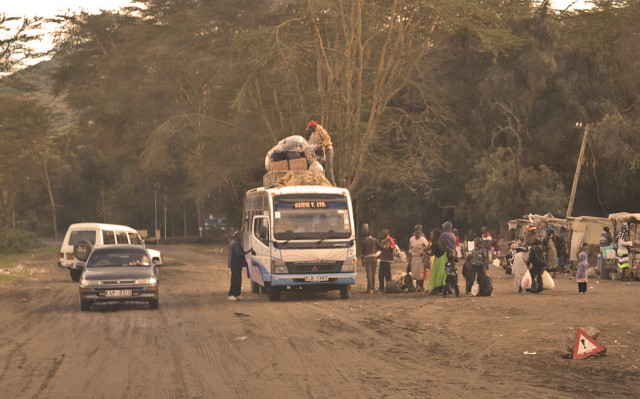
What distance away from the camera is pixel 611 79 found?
2064 inches

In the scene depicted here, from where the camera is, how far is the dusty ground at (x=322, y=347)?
11.8 metres

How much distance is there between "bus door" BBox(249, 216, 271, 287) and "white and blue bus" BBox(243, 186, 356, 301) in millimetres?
25

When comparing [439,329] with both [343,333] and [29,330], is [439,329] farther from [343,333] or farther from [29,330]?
[29,330]

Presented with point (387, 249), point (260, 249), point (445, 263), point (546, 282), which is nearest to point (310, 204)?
point (260, 249)

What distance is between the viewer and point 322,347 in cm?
1580

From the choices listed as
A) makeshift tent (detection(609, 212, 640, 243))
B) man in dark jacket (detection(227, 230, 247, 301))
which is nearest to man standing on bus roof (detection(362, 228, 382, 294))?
man in dark jacket (detection(227, 230, 247, 301))

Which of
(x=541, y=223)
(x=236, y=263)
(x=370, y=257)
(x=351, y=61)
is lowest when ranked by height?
(x=370, y=257)

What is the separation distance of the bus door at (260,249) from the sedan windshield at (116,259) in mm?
3239

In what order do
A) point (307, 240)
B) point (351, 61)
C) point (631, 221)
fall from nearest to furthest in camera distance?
point (307, 240) < point (631, 221) < point (351, 61)

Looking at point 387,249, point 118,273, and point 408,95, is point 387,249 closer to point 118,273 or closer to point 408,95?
point 118,273

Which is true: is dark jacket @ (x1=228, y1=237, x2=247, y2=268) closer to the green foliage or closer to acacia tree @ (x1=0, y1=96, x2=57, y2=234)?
the green foliage

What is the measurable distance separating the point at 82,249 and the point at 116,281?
40.6ft

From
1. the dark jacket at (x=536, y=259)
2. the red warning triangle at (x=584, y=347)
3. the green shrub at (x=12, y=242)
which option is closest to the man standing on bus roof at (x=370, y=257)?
the dark jacket at (x=536, y=259)

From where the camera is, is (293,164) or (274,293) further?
Answer: (293,164)
